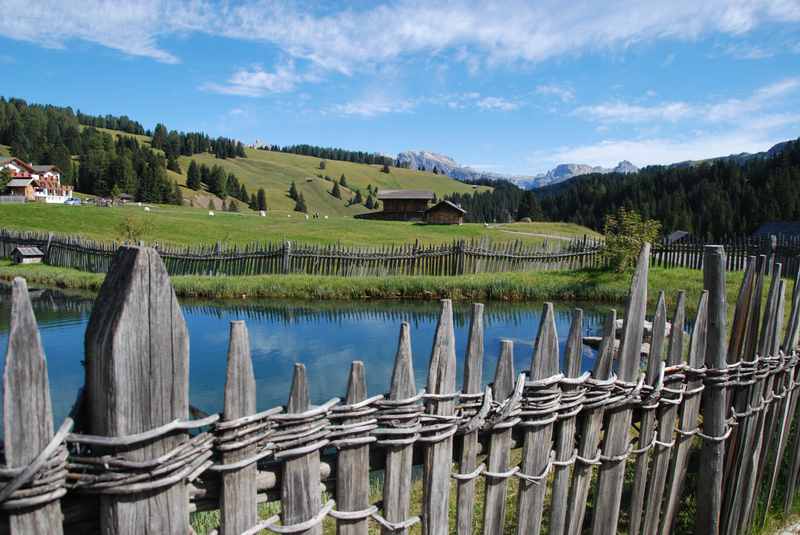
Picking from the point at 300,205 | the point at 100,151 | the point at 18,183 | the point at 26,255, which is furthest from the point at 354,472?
the point at 100,151

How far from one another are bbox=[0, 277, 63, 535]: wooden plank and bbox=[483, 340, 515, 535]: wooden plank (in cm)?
185

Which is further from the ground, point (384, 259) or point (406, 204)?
point (406, 204)

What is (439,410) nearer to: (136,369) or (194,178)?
(136,369)

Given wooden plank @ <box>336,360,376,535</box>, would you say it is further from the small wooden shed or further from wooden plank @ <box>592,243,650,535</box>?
the small wooden shed

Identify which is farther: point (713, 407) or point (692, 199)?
point (692, 199)

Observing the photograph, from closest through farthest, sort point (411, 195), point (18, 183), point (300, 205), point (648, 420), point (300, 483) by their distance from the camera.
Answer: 1. point (300, 483)
2. point (648, 420)
3. point (411, 195)
4. point (18, 183)
5. point (300, 205)

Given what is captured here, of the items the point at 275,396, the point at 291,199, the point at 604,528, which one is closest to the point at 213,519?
the point at 604,528

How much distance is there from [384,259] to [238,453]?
2376 cm

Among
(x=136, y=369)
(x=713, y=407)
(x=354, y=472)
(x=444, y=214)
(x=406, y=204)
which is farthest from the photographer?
(x=406, y=204)

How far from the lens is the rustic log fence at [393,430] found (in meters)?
1.55

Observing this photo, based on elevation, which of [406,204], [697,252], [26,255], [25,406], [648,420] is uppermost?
[406,204]

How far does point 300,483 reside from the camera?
2025mm

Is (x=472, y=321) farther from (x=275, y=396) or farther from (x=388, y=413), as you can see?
(x=275, y=396)

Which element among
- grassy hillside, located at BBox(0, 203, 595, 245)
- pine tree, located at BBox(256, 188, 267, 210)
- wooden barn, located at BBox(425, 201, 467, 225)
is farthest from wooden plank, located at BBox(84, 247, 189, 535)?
pine tree, located at BBox(256, 188, 267, 210)
